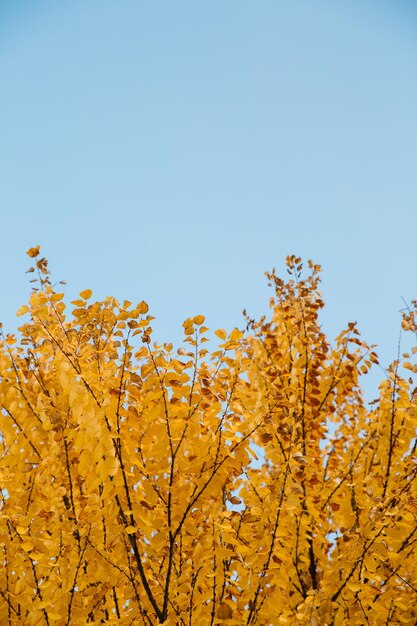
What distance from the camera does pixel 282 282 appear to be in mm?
4562

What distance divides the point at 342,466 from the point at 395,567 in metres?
1.19

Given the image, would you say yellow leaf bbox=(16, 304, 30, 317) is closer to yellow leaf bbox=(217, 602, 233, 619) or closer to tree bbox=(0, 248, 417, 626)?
tree bbox=(0, 248, 417, 626)

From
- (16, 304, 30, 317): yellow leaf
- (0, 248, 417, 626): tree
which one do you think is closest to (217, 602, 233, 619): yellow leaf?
(0, 248, 417, 626): tree

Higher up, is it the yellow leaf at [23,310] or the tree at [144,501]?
the yellow leaf at [23,310]

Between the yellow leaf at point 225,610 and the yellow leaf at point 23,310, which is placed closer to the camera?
the yellow leaf at point 225,610

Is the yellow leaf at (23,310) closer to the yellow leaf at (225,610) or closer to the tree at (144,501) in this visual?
the tree at (144,501)

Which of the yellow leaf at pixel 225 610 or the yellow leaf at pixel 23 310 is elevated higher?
the yellow leaf at pixel 23 310

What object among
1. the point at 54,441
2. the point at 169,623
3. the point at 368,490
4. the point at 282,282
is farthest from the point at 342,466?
the point at 54,441

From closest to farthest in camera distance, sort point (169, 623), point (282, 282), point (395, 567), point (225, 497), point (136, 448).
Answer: point (169, 623), point (136, 448), point (225, 497), point (395, 567), point (282, 282)

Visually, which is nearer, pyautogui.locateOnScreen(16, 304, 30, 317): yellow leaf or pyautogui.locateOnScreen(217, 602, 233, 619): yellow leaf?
pyautogui.locateOnScreen(217, 602, 233, 619): yellow leaf

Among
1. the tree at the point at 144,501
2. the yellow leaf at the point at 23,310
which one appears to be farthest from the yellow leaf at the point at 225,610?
the yellow leaf at the point at 23,310

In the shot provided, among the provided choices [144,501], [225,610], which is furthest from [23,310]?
[225,610]

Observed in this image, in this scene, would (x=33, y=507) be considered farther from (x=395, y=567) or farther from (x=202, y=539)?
(x=395, y=567)

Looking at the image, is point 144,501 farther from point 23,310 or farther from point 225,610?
point 23,310
